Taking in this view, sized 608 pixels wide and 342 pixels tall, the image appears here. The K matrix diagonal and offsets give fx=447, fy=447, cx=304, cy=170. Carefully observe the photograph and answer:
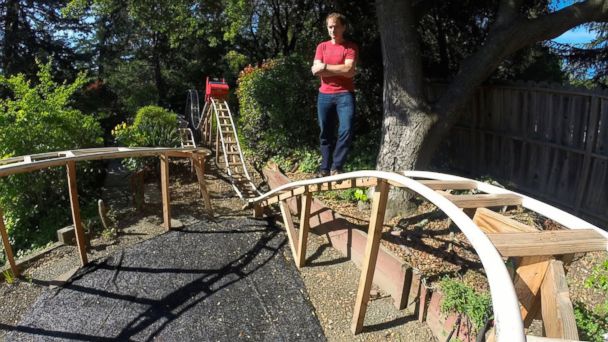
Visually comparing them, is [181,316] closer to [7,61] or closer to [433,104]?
[433,104]

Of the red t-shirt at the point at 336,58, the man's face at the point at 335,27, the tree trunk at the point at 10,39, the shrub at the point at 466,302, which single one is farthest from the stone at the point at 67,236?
the tree trunk at the point at 10,39

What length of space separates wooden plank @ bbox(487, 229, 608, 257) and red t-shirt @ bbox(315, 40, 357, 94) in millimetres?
3570

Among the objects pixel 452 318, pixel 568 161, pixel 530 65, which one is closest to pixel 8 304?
pixel 452 318

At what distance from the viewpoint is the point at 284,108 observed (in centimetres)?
813

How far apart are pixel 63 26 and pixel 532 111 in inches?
632

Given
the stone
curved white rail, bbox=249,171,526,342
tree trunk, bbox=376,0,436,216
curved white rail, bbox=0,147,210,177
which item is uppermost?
tree trunk, bbox=376,0,436,216

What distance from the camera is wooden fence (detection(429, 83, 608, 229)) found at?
4.74 meters

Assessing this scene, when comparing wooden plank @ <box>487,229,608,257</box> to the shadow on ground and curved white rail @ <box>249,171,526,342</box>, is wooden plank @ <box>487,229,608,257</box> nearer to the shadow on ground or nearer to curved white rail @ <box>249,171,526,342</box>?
curved white rail @ <box>249,171,526,342</box>

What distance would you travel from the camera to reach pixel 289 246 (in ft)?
16.5

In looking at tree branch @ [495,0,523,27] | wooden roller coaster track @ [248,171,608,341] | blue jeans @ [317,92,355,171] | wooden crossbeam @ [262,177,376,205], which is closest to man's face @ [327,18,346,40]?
blue jeans @ [317,92,355,171]

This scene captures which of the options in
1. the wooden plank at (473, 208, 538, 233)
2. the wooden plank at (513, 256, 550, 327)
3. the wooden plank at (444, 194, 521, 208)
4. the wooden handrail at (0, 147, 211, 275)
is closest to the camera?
the wooden plank at (513, 256, 550, 327)

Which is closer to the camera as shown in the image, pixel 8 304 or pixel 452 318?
pixel 452 318

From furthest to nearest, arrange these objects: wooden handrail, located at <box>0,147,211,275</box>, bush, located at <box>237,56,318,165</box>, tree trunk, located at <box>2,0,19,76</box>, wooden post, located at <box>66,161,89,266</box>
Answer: tree trunk, located at <box>2,0,19,76</box> → bush, located at <box>237,56,318,165</box> → wooden post, located at <box>66,161,89,266</box> → wooden handrail, located at <box>0,147,211,275</box>

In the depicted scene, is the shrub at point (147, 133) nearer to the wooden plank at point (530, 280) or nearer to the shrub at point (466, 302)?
the shrub at point (466, 302)
